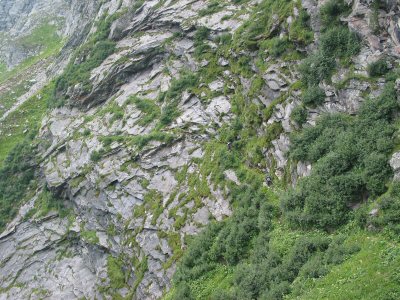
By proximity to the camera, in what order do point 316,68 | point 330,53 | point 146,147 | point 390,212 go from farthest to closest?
point 146,147
point 316,68
point 330,53
point 390,212

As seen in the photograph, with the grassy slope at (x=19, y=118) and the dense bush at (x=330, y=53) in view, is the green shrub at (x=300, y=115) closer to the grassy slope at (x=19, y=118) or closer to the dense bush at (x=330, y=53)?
the dense bush at (x=330, y=53)

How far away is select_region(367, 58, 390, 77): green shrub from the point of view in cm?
2064

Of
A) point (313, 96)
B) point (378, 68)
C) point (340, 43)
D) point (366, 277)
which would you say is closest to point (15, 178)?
point (313, 96)

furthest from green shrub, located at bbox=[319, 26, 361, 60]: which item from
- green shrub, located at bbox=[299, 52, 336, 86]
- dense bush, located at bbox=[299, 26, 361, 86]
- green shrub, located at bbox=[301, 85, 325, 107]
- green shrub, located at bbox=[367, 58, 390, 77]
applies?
green shrub, located at bbox=[301, 85, 325, 107]

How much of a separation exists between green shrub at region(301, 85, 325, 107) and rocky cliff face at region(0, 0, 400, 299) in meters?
0.44

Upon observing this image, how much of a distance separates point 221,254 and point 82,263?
16270 mm

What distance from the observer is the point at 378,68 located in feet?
68.0

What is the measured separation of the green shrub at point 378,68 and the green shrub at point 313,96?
2994mm

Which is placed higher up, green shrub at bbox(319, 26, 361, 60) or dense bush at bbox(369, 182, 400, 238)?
green shrub at bbox(319, 26, 361, 60)

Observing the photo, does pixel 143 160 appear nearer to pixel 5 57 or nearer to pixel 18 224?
pixel 18 224

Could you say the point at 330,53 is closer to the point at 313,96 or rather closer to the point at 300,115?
the point at 313,96

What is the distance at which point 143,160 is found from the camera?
34.2m

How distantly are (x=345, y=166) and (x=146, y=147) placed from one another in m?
19.2

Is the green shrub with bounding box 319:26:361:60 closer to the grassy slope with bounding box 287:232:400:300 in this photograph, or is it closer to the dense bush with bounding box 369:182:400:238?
the dense bush with bounding box 369:182:400:238
